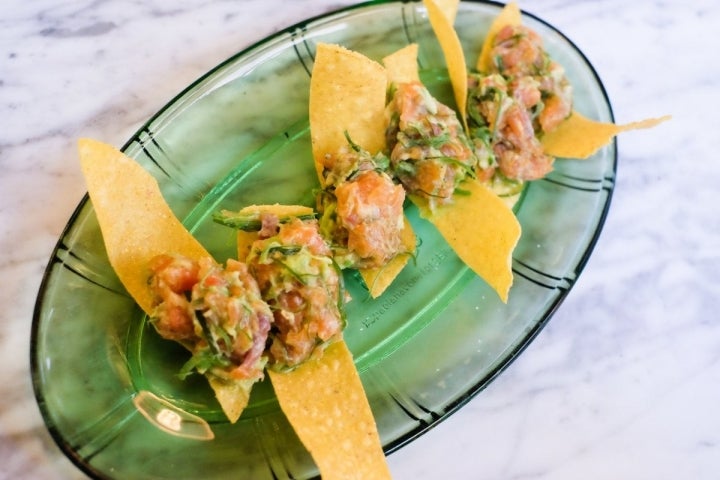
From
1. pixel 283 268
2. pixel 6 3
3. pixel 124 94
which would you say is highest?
pixel 6 3

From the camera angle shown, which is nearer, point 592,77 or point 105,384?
point 105,384

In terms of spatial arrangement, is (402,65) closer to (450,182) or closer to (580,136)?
(450,182)

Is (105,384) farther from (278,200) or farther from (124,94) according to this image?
(124,94)

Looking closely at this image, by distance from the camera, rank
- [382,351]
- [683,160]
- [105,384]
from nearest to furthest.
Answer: [105,384], [382,351], [683,160]

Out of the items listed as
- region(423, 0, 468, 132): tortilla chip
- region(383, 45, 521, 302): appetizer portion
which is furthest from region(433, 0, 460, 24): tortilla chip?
region(383, 45, 521, 302): appetizer portion

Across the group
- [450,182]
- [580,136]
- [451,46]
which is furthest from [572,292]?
[451,46]

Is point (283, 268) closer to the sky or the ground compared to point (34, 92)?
closer to the ground

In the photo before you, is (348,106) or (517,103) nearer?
(348,106)

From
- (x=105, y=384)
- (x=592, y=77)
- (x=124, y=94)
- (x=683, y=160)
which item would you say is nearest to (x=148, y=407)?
(x=105, y=384)
